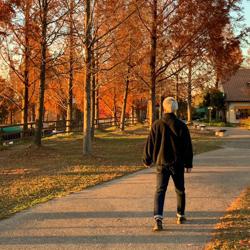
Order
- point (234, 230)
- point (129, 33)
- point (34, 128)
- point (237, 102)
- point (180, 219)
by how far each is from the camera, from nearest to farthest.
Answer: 1. point (234, 230)
2. point (180, 219)
3. point (129, 33)
4. point (34, 128)
5. point (237, 102)

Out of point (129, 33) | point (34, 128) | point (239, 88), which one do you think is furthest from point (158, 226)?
point (239, 88)

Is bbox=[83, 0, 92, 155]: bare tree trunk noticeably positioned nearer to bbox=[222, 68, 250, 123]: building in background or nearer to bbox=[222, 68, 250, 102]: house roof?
bbox=[222, 68, 250, 102]: house roof

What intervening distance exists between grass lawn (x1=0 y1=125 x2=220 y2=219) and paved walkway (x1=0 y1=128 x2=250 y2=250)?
21.0 inches

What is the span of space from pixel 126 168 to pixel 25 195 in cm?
414

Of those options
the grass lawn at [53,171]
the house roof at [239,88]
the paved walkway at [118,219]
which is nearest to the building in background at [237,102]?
the house roof at [239,88]

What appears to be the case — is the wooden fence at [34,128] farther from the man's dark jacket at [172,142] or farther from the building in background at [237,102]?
the building in background at [237,102]

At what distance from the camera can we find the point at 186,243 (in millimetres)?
5457

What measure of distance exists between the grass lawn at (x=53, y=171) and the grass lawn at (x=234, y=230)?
3.19 meters

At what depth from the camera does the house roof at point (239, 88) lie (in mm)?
56500

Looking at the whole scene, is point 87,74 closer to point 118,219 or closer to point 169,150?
point 118,219

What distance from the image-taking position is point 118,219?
6.63m

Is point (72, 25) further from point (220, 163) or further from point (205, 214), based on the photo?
point (205, 214)

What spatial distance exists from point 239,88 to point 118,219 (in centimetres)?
5390

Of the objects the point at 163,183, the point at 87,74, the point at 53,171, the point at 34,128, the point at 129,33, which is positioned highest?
the point at 129,33
